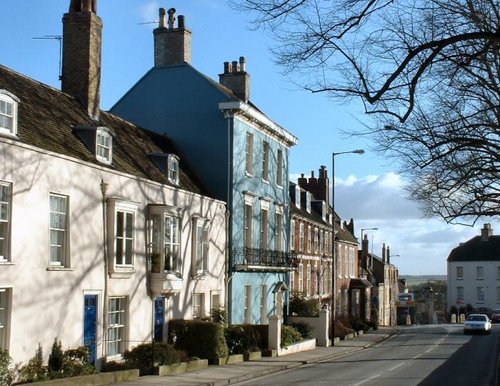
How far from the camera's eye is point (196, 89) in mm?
35344

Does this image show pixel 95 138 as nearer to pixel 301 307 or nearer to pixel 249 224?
pixel 249 224

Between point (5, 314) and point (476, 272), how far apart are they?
84070mm

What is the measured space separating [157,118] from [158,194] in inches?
405

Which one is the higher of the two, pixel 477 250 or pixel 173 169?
pixel 173 169

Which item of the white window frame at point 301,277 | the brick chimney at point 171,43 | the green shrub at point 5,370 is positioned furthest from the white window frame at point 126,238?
the white window frame at point 301,277

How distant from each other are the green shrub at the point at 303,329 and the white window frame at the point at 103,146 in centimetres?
1828

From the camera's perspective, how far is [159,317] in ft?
87.8

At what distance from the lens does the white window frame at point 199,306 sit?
30400mm

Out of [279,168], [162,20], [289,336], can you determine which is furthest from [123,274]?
[279,168]

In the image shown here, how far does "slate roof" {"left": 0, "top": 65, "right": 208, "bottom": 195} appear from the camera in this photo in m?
21.2

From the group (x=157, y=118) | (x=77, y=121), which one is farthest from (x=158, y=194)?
(x=157, y=118)

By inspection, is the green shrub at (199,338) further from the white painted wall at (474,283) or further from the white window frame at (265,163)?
the white painted wall at (474,283)

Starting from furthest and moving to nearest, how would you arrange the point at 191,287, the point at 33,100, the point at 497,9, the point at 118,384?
the point at 191,287 < the point at 33,100 < the point at 118,384 < the point at 497,9

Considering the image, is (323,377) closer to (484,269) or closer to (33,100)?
(33,100)
